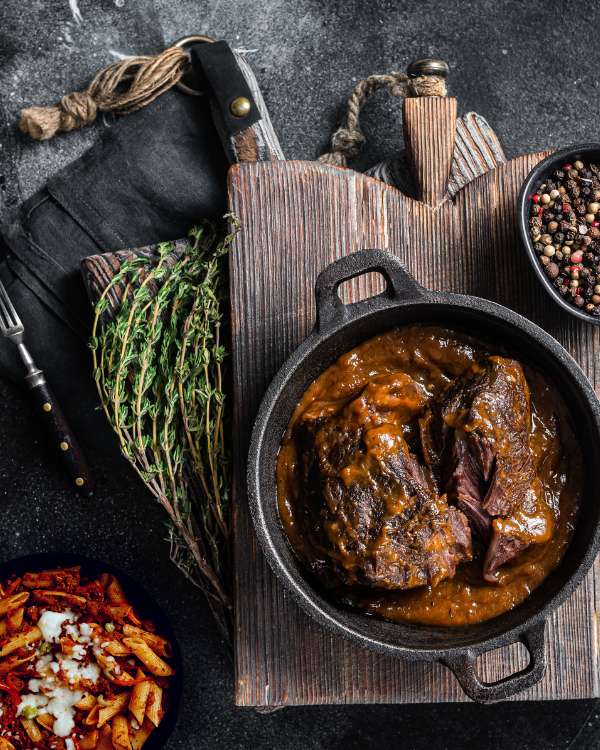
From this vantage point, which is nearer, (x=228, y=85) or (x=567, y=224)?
(x=567, y=224)

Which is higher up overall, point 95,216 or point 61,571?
point 95,216

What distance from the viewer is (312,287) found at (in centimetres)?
193

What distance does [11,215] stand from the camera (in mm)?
2342

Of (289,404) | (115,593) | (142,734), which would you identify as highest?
(289,404)

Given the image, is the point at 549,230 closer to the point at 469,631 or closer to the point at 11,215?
the point at 469,631

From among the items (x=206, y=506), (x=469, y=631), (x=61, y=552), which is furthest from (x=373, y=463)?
(x=61, y=552)

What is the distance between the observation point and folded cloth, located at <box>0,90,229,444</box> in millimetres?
2197

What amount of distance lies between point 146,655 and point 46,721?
39 cm

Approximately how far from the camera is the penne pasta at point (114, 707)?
Result: 2.04m

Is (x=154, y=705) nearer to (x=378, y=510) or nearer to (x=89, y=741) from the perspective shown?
(x=89, y=741)

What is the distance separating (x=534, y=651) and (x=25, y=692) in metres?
1.60

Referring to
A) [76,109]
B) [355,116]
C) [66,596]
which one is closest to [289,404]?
[66,596]

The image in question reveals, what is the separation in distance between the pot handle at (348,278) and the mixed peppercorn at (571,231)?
527 millimetres

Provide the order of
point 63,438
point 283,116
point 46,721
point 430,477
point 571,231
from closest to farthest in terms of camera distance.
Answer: point 430,477
point 571,231
point 46,721
point 63,438
point 283,116
